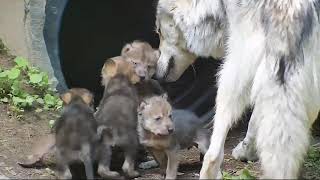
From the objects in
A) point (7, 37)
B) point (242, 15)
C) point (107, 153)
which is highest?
point (242, 15)

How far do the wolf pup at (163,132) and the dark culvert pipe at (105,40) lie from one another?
2.16m

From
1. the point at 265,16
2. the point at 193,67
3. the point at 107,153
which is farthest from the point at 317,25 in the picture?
the point at 193,67

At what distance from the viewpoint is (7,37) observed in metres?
6.92

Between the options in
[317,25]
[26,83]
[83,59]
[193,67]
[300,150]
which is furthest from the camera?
[83,59]

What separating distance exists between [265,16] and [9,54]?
9.77 feet

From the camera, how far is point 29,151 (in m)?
5.55

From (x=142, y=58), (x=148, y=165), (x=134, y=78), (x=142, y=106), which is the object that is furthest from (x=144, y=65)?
(x=148, y=165)

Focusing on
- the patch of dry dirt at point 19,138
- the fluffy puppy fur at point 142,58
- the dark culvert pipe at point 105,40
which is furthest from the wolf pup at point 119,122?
the dark culvert pipe at point 105,40

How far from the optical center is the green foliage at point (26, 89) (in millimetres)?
6191

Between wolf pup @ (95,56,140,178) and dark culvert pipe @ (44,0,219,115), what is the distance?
2.10 meters

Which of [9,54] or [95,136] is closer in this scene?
[95,136]

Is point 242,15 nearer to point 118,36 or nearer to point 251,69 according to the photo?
point 251,69

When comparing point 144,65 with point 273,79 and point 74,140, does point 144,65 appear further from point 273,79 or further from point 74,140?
point 273,79

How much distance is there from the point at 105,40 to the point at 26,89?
201cm
